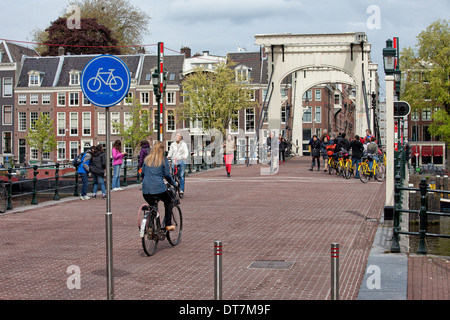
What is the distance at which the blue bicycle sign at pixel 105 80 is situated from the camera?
21.3ft

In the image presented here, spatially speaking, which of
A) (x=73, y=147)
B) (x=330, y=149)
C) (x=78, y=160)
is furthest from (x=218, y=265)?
(x=73, y=147)

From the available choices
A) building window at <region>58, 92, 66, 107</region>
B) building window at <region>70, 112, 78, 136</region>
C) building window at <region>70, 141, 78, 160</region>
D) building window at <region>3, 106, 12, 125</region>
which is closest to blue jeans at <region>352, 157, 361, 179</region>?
building window at <region>70, 141, 78, 160</region>

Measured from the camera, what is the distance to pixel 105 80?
653cm

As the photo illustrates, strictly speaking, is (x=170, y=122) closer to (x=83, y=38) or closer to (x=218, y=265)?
(x=83, y=38)

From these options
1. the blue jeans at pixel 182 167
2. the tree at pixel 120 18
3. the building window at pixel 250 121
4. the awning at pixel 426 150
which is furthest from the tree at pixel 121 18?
the blue jeans at pixel 182 167

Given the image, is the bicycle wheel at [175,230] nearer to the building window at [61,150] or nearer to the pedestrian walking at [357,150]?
the pedestrian walking at [357,150]

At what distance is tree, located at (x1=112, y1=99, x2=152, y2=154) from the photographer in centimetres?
5900

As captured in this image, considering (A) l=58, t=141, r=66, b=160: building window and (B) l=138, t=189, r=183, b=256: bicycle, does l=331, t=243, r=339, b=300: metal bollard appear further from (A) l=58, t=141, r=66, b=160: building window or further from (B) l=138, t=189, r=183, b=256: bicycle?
(A) l=58, t=141, r=66, b=160: building window

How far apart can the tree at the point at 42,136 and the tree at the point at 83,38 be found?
26.9ft

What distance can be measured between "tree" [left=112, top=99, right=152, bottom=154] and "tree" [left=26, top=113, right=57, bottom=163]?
6.50 meters

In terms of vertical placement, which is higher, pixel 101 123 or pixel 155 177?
pixel 101 123

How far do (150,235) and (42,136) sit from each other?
5375 cm
